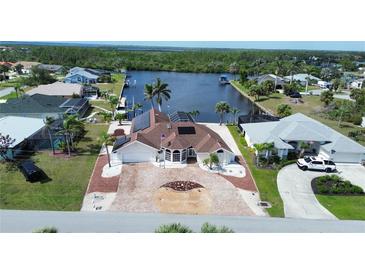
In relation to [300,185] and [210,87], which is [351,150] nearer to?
[300,185]

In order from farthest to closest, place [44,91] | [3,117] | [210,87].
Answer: [210,87], [44,91], [3,117]

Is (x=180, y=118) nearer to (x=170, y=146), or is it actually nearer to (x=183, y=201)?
(x=170, y=146)

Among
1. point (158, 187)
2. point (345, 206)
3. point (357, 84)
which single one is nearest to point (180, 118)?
point (158, 187)

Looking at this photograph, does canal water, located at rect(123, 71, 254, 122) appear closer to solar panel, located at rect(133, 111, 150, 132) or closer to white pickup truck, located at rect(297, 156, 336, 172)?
solar panel, located at rect(133, 111, 150, 132)

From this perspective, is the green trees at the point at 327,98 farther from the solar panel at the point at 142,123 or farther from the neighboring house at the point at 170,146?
the solar panel at the point at 142,123

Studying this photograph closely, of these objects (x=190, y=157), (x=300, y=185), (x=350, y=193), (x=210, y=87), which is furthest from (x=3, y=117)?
(x=210, y=87)

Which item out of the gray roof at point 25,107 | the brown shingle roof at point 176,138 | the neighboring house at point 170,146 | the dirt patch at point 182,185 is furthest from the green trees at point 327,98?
the gray roof at point 25,107
